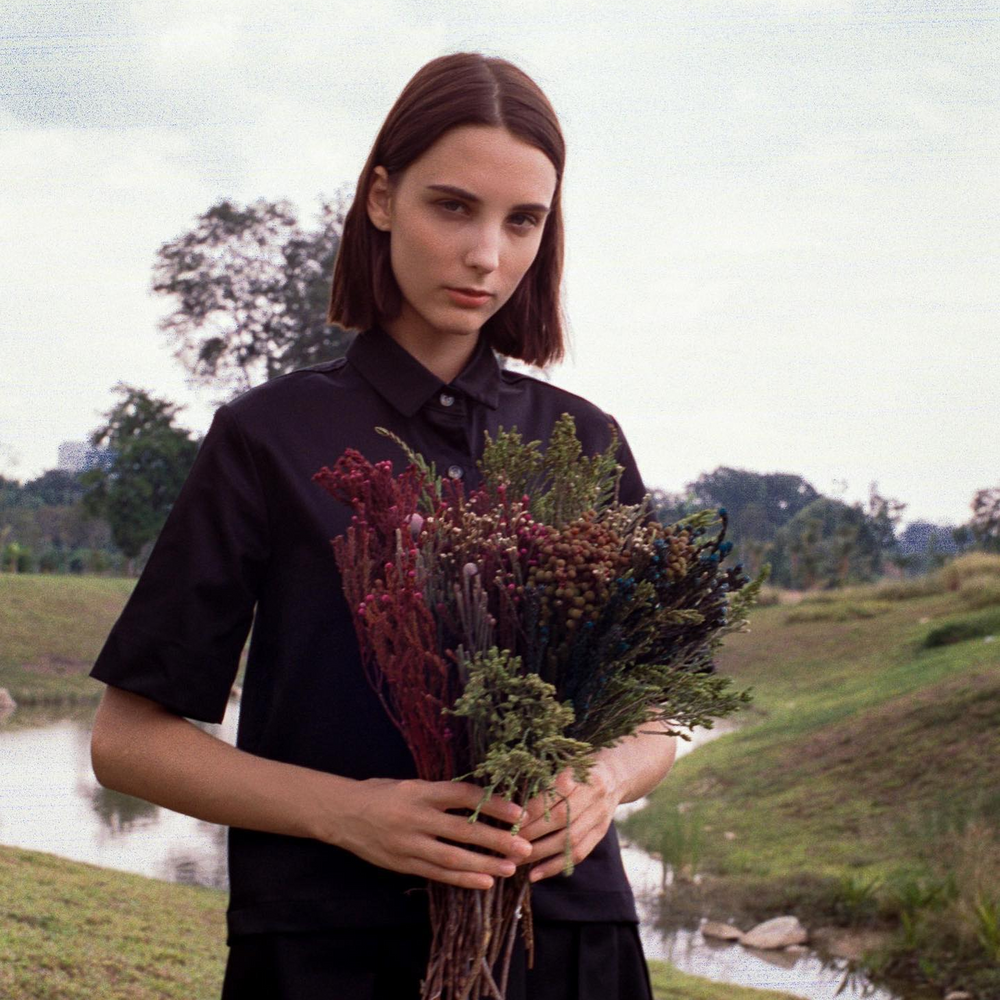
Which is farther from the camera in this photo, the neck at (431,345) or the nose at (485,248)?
the neck at (431,345)

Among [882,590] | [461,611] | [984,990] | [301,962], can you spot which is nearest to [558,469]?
[461,611]

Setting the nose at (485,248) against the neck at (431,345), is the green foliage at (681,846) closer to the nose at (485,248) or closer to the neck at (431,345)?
the neck at (431,345)

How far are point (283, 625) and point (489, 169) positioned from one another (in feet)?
2.12

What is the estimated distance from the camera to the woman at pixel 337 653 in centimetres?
163

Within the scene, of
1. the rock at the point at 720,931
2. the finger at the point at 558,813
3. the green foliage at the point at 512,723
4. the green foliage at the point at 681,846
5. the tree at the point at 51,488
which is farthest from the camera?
the tree at the point at 51,488

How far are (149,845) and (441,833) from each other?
1023 centimetres

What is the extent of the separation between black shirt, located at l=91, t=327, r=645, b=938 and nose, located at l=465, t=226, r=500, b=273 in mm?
295

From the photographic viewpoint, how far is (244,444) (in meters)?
1.75

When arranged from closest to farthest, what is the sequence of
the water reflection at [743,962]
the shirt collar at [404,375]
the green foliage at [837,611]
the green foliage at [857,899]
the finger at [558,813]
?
1. the finger at [558,813]
2. the shirt collar at [404,375]
3. the water reflection at [743,962]
4. the green foliage at [857,899]
5. the green foliage at [837,611]

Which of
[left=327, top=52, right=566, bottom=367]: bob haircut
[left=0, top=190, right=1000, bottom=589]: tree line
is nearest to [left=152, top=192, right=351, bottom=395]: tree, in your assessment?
[left=0, top=190, right=1000, bottom=589]: tree line

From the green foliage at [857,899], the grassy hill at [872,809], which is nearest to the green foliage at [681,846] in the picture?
the grassy hill at [872,809]

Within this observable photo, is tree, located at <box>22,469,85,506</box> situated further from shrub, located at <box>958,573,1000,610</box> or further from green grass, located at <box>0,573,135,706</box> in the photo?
shrub, located at <box>958,573,1000,610</box>

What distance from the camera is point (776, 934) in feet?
27.6

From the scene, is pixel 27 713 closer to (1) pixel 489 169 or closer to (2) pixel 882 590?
(2) pixel 882 590
